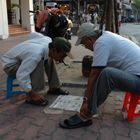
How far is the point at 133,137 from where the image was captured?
165 inches

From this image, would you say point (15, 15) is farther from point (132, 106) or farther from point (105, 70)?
point (105, 70)

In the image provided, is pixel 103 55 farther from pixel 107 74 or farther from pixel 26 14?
pixel 26 14

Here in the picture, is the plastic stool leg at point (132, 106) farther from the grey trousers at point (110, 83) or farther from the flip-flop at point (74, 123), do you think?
the flip-flop at point (74, 123)

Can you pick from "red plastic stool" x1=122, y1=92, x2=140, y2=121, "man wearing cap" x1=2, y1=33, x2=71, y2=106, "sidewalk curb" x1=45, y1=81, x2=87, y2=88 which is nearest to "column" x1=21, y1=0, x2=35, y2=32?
"sidewalk curb" x1=45, y1=81, x2=87, y2=88

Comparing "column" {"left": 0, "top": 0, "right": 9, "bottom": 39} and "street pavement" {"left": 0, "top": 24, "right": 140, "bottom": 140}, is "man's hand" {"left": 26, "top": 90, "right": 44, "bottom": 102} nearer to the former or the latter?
"street pavement" {"left": 0, "top": 24, "right": 140, "bottom": 140}

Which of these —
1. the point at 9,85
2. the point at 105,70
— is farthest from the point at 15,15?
the point at 105,70

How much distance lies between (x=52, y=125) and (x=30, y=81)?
79cm

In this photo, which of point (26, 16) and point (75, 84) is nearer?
point (75, 84)

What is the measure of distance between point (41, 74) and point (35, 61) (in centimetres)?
30

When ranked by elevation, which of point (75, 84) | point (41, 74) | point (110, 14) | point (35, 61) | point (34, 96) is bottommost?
point (75, 84)

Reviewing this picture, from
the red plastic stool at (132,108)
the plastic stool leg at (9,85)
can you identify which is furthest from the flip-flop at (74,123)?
the plastic stool leg at (9,85)

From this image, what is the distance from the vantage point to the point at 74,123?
4.37 metres

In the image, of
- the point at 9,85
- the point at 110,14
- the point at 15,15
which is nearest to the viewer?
the point at 9,85

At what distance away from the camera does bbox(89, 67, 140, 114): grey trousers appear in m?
4.26
